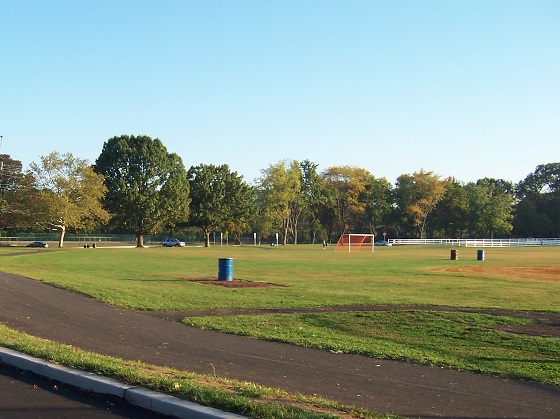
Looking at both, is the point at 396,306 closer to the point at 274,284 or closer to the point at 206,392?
the point at 274,284

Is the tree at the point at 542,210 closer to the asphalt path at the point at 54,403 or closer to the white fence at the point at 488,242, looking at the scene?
the white fence at the point at 488,242

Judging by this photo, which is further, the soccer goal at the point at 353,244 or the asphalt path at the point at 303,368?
the soccer goal at the point at 353,244

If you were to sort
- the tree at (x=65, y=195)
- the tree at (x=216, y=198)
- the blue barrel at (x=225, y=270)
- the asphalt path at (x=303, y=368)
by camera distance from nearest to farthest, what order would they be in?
the asphalt path at (x=303, y=368)
the blue barrel at (x=225, y=270)
the tree at (x=65, y=195)
the tree at (x=216, y=198)

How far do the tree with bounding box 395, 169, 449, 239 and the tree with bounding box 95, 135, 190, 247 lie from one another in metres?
57.9

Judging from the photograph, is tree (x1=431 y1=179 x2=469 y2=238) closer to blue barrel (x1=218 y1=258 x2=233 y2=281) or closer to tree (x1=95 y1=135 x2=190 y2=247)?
tree (x1=95 y1=135 x2=190 y2=247)

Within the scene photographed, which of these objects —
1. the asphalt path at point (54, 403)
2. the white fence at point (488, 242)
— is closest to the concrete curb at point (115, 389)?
the asphalt path at point (54, 403)

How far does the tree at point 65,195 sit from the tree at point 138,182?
6540 millimetres

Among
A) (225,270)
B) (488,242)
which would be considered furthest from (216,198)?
(225,270)

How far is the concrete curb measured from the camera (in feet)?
20.9

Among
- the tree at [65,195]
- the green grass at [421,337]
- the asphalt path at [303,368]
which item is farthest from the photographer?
the tree at [65,195]

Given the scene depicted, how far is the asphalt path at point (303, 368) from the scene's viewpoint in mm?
7426

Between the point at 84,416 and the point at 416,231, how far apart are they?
5339 inches

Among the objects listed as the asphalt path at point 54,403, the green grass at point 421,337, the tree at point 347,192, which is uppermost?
the tree at point 347,192

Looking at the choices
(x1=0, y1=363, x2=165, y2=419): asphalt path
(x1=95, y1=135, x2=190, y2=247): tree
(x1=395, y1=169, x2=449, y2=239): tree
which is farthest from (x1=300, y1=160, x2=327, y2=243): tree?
(x1=0, y1=363, x2=165, y2=419): asphalt path
